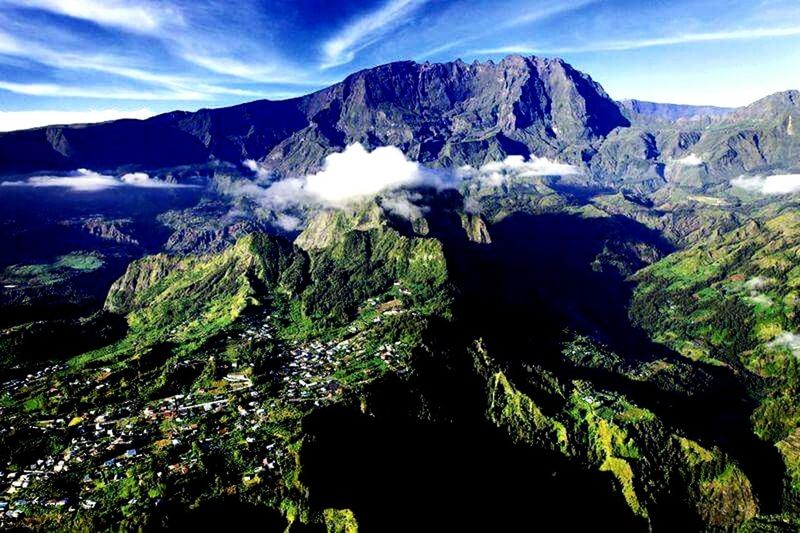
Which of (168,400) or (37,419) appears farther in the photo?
(168,400)

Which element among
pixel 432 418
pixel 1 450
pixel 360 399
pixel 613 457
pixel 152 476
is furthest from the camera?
pixel 613 457

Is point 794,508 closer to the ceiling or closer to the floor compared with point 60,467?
closer to the floor

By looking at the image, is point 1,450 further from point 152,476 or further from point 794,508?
point 794,508

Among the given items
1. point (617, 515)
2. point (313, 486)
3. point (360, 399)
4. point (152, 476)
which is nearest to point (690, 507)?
point (617, 515)

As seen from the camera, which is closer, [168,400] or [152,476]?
[152,476]

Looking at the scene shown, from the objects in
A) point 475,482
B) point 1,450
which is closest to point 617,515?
point 475,482

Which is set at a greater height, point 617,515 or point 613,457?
point 613,457

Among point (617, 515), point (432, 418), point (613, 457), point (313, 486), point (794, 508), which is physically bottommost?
point (794, 508)

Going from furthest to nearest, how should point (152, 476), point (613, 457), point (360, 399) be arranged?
1. point (613, 457)
2. point (360, 399)
3. point (152, 476)

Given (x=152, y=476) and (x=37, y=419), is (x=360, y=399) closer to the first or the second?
(x=152, y=476)
